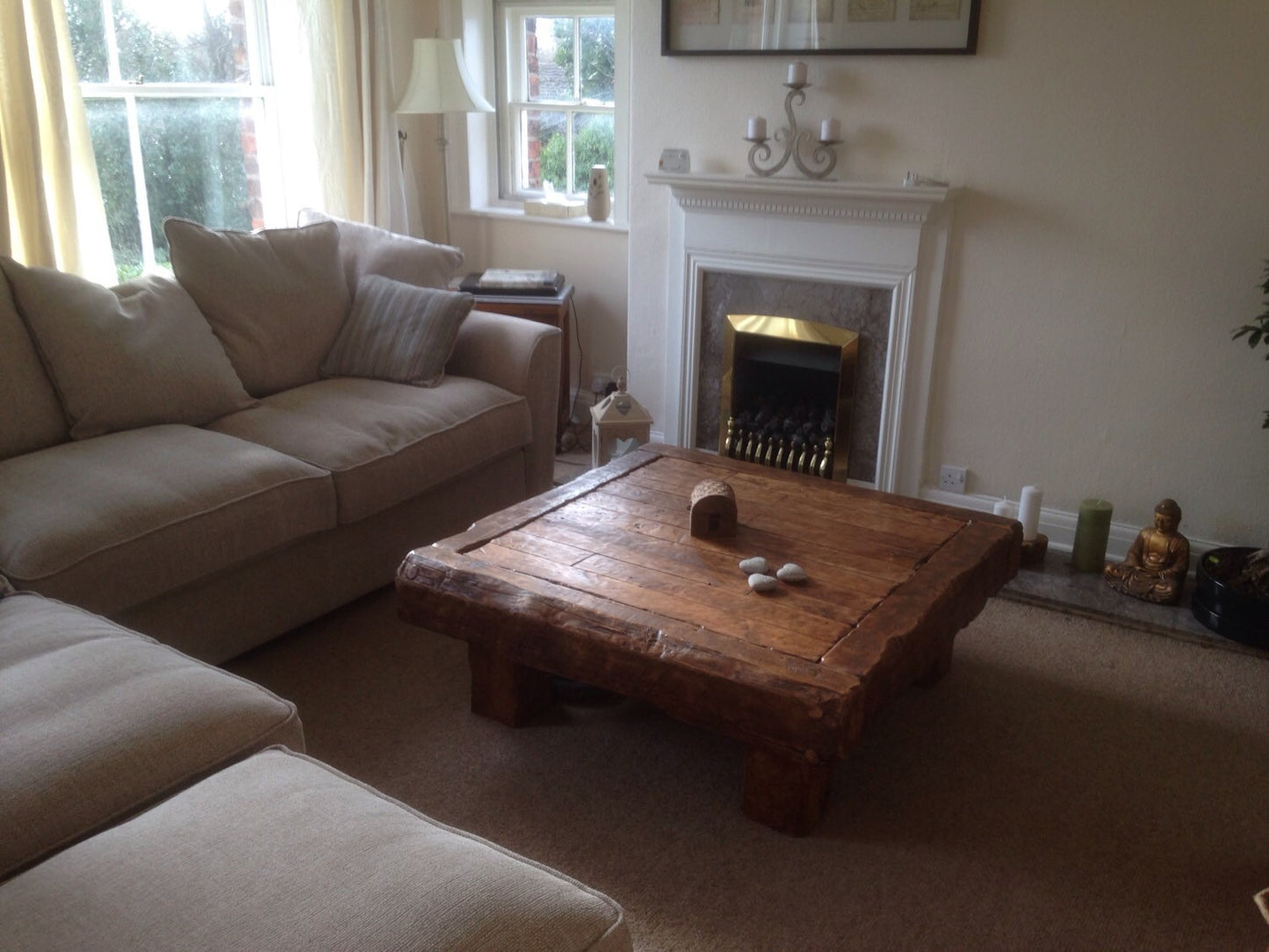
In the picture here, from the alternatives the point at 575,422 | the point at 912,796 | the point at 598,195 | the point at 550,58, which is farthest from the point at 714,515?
the point at 550,58

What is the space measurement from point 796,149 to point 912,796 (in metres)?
2.11

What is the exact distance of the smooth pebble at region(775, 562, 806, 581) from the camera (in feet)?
6.82

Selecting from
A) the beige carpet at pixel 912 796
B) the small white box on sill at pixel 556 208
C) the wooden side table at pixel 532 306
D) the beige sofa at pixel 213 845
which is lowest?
the beige carpet at pixel 912 796

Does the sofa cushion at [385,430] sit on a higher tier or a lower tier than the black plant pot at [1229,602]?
higher

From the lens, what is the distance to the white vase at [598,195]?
4.12 meters

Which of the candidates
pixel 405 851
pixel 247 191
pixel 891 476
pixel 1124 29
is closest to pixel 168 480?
pixel 405 851

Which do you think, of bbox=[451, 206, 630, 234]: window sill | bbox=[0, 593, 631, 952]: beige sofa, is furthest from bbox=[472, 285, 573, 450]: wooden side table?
bbox=[0, 593, 631, 952]: beige sofa

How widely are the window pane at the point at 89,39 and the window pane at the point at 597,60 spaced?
1.74 m

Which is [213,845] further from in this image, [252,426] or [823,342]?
[823,342]

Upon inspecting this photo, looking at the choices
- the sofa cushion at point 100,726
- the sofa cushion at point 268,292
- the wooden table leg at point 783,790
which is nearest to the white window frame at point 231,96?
the sofa cushion at point 268,292

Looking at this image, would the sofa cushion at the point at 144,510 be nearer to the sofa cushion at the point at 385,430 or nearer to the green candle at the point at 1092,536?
the sofa cushion at the point at 385,430

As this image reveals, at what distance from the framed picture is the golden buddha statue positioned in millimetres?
1451

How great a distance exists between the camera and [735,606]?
1989mm

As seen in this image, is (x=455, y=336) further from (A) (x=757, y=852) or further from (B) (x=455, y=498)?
(A) (x=757, y=852)
